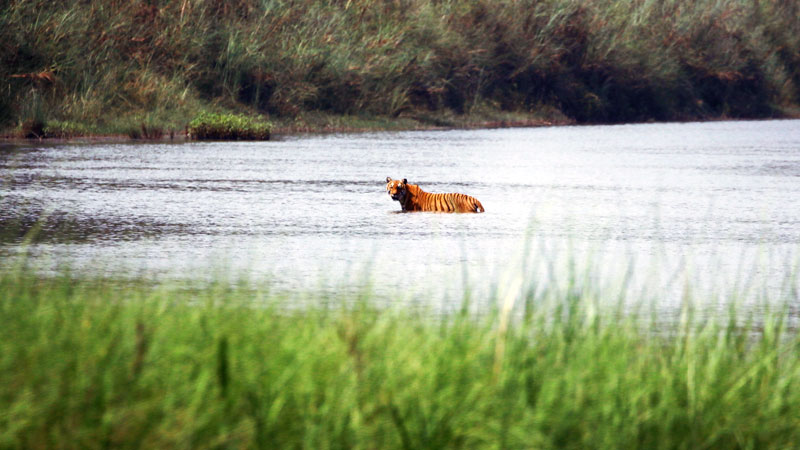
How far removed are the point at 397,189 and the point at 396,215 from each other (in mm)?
270

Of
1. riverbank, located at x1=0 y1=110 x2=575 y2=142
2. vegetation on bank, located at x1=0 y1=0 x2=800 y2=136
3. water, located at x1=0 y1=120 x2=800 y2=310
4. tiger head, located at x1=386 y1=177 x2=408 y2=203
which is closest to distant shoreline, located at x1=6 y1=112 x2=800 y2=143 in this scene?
riverbank, located at x1=0 y1=110 x2=575 y2=142

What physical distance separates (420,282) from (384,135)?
828 inches

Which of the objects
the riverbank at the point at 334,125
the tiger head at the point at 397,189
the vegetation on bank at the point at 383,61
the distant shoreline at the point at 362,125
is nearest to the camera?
the tiger head at the point at 397,189

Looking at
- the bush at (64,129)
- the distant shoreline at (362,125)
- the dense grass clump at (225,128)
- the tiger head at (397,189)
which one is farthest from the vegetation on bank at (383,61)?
the tiger head at (397,189)

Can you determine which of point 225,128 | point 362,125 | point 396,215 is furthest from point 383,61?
point 396,215

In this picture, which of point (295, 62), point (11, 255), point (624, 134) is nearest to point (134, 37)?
point (295, 62)

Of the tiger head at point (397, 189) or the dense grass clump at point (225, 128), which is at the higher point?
the tiger head at point (397, 189)

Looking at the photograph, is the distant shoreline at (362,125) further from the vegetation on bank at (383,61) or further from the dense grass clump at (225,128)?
the dense grass clump at (225,128)

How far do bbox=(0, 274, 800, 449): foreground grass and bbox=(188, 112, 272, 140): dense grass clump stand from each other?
2078 cm

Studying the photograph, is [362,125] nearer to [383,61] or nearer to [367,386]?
[383,61]

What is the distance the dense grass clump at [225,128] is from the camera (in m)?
25.9

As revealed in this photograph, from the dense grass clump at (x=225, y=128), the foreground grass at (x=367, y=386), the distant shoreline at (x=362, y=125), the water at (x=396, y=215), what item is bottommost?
the distant shoreline at (x=362, y=125)

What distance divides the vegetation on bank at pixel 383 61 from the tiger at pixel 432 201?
1294 centimetres

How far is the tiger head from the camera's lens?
12602 mm
